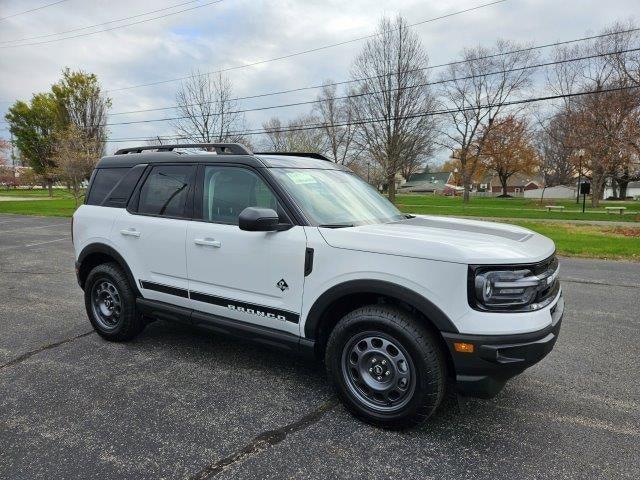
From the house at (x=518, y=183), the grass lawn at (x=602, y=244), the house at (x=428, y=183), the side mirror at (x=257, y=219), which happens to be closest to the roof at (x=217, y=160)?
the side mirror at (x=257, y=219)

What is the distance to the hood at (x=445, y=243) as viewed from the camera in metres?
2.60

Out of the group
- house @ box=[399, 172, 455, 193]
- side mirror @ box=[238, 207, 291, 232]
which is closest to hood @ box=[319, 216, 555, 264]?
side mirror @ box=[238, 207, 291, 232]

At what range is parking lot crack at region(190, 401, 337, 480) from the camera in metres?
2.49

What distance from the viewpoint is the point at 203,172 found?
3.80 m

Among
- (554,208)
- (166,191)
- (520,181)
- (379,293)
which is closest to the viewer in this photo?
(379,293)

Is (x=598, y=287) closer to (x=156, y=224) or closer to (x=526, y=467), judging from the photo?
(x=526, y=467)

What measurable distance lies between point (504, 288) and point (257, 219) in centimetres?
162

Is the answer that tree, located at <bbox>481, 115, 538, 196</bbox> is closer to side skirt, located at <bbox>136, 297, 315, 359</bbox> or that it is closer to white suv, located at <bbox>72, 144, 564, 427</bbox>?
white suv, located at <bbox>72, 144, 564, 427</bbox>

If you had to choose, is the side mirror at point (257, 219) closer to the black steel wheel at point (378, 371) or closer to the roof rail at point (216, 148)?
the roof rail at point (216, 148)

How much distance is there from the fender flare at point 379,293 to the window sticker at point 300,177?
99 cm

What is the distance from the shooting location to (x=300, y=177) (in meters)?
3.61

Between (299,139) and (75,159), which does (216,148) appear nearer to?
(75,159)

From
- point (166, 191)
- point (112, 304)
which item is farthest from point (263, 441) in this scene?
point (112, 304)

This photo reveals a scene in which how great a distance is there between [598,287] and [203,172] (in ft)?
21.6
